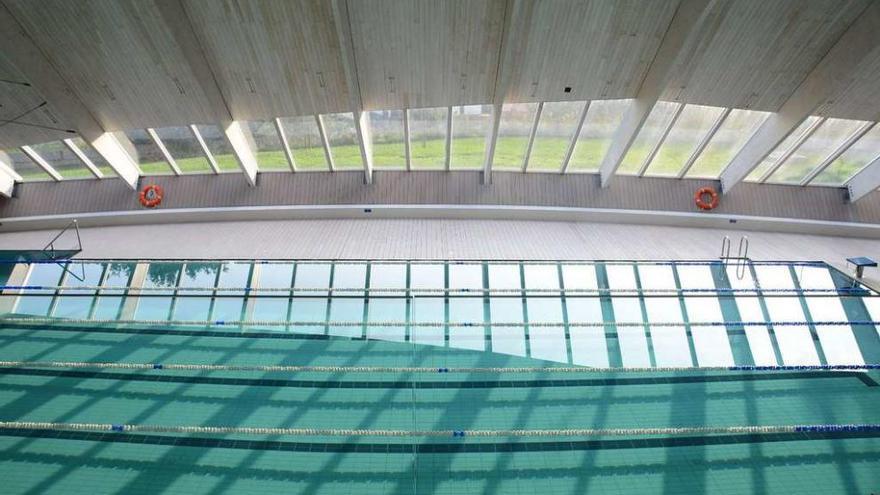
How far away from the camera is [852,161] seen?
10.3 meters

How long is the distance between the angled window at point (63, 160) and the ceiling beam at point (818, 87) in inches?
487

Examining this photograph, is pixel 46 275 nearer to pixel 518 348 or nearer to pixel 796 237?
pixel 518 348

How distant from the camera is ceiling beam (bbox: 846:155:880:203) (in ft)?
33.2

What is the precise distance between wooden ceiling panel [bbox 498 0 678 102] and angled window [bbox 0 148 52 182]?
8.97 metres

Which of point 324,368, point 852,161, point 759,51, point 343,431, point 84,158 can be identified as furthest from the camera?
point 84,158

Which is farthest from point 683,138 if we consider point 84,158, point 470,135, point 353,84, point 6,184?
point 6,184

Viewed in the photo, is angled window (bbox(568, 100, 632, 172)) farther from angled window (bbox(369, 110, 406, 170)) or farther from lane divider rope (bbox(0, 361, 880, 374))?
lane divider rope (bbox(0, 361, 880, 374))

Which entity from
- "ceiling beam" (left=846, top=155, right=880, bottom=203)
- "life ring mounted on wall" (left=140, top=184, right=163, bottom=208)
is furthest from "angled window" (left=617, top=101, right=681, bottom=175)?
"life ring mounted on wall" (left=140, top=184, right=163, bottom=208)

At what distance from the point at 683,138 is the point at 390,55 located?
221 inches

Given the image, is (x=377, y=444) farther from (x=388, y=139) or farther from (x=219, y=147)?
(x=219, y=147)

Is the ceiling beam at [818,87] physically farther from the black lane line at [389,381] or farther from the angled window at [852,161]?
the black lane line at [389,381]

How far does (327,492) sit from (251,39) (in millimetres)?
6130

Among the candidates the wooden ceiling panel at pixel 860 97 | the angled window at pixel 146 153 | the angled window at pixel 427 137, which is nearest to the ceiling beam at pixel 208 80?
the angled window at pixel 146 153

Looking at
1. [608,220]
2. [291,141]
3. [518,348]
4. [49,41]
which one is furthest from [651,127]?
[49,41]
